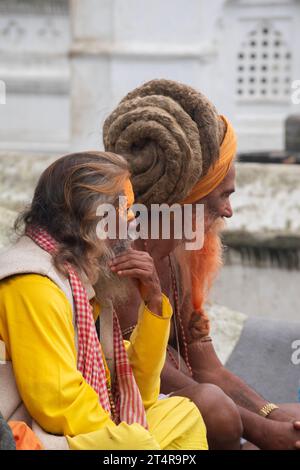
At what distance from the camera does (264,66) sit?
38.2 ft

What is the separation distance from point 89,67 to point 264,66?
3.11 m

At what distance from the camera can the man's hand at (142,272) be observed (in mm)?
3426

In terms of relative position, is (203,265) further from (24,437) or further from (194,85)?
(194,85)

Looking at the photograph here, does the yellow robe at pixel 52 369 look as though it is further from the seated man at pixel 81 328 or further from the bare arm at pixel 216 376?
the bare arm at pixel 216 376

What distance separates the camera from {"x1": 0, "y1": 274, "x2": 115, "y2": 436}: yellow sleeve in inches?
119

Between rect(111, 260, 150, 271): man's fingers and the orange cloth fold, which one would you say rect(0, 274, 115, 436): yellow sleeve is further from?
rect(111, 260, 150, 271): man's fingers

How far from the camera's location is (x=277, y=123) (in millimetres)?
11758

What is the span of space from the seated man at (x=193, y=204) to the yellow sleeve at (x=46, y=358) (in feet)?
2.21

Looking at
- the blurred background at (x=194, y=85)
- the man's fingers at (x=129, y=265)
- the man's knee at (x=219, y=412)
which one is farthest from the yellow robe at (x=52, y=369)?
the blurred background at (x=194, y=85)

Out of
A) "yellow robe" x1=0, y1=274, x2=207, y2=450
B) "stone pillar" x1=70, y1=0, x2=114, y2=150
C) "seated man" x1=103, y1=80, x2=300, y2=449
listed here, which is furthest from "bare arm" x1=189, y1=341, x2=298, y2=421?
"stone pillar" x1=70, y1=0, x2=114, y2=150

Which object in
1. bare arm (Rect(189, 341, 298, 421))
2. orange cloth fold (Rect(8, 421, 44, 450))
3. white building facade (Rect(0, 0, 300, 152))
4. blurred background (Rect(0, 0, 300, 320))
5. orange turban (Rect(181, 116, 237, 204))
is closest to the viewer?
orange cloth fold (Rect(8, 421, 44, 450))

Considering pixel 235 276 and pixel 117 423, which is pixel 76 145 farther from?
pixel 117 423

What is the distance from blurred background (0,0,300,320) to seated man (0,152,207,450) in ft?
5.62

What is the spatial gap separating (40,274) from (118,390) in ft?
1.77
